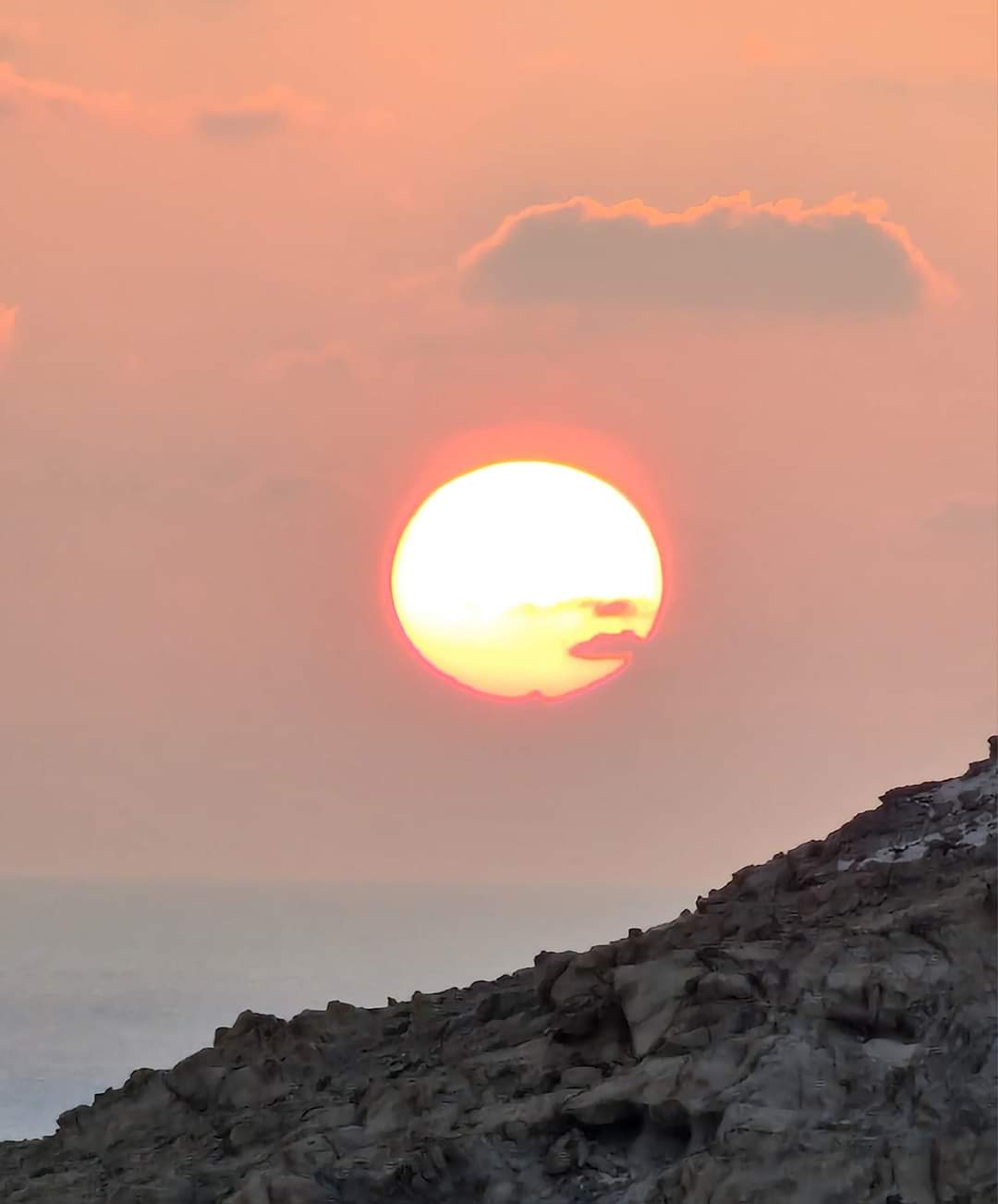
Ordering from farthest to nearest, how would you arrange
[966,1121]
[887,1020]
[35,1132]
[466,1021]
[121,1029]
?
1. [121,1029]
2. [35,1132]
3. [466,1021]
4. [887,1020]
5. [966,1121]

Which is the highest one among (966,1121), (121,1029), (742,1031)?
(121,1029)

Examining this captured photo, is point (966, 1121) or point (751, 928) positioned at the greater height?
point (751, 928)

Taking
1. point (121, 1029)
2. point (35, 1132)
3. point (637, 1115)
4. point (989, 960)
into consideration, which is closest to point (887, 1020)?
point (989, 960)

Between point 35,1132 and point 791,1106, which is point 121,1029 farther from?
point 791,1106

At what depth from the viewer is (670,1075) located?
32.7 m

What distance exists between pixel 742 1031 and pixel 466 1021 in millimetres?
7509

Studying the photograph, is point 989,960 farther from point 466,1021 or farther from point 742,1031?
point 466,1021

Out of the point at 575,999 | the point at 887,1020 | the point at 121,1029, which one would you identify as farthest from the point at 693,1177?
the point at 121,1029

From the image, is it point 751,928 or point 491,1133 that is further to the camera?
point 751,928

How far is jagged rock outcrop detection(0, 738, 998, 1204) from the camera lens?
101 ft

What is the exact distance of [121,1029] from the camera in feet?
639

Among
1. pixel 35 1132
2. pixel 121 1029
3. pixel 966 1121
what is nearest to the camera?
pixel 966 1121

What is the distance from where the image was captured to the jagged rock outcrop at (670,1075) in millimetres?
30672

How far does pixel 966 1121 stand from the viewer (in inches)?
1181
